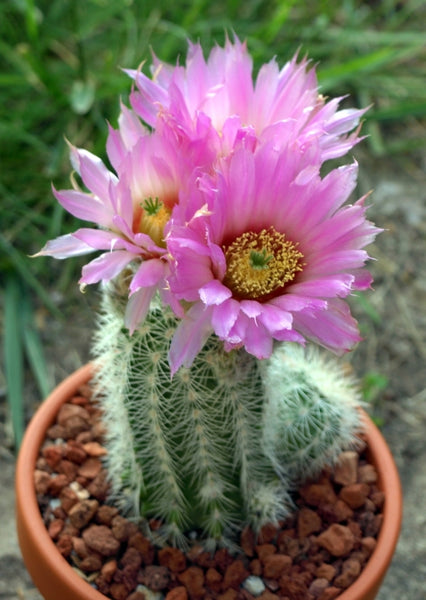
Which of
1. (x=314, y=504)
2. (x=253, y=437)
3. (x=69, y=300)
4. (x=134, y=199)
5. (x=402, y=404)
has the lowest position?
(x=69, y=300)

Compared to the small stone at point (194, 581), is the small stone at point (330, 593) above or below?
Result: above

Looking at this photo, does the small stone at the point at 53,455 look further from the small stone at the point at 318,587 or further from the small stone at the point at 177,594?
the small stone at the point at 318,587

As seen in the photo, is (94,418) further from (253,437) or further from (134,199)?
(134,199)

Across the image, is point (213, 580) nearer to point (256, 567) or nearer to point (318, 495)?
point (256, 567)

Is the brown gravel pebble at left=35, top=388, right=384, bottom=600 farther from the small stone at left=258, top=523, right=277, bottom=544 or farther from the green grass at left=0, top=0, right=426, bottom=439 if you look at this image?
the green grass at left=0, top=0, right=426, bottom=439

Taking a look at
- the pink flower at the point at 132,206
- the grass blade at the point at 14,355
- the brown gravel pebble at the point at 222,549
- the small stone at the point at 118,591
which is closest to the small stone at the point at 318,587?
the brown gravel pebble at the point at 222,549

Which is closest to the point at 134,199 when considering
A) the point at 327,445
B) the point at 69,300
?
the point at 327,445

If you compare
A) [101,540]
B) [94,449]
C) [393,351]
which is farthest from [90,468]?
[393,351]
